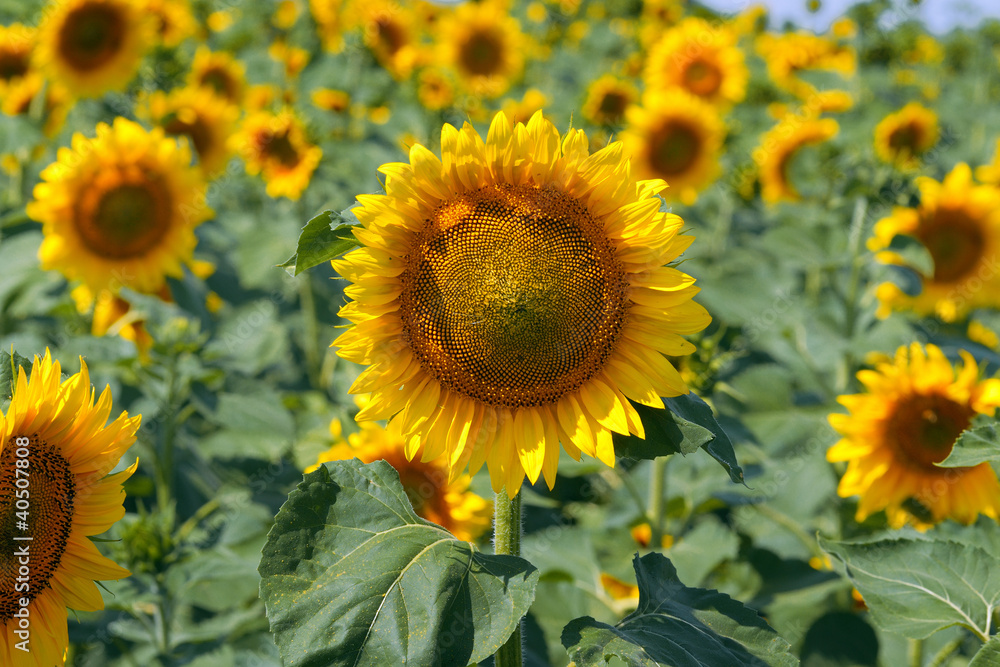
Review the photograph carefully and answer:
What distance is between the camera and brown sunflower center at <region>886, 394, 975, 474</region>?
98.2 inches

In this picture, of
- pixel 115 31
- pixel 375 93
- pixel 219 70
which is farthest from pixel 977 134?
pixel 115 31

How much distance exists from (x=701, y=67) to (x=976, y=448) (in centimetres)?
520

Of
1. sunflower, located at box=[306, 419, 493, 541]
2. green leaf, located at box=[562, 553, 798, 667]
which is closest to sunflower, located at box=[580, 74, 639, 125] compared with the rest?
sunflower, located at box=[306, 419, 493, 541]

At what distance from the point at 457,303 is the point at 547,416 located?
11.6 inches

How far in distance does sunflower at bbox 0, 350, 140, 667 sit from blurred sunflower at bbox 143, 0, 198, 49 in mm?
4483

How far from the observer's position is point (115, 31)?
4.48 metres

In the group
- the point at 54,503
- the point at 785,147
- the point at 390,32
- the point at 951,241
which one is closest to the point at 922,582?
the point at 54,503

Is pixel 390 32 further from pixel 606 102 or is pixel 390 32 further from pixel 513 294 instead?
pixel 513 294

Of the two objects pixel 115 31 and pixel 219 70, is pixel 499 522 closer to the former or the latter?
pixel 115 31

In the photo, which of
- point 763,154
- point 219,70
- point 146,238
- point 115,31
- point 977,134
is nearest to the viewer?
point 146,238

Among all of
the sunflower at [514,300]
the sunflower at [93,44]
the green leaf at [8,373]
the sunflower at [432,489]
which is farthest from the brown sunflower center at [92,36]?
the sunflower at [514,300]

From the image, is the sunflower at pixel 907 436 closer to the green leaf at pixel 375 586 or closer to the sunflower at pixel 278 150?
the green leaf at pixel 375 586

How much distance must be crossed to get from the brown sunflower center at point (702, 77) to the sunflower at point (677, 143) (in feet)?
3.12

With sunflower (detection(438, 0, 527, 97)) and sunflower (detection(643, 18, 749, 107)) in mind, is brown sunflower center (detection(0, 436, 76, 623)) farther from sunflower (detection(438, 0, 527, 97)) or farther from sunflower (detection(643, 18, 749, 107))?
sunflower (detection(438, 0, 527, 97))
